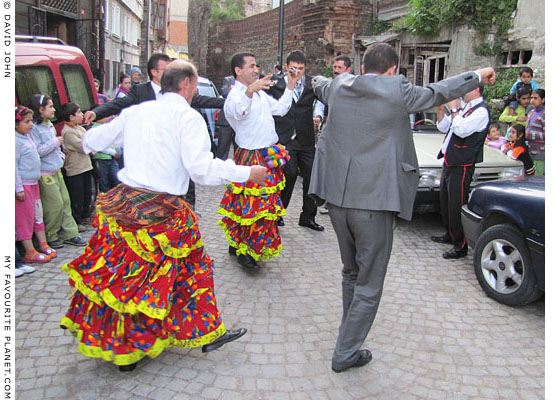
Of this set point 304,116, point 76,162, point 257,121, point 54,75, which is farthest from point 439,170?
point 54,75

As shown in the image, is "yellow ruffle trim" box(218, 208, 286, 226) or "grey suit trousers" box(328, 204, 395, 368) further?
"yellow ruffle trim" box(218, 208, 286, 226)

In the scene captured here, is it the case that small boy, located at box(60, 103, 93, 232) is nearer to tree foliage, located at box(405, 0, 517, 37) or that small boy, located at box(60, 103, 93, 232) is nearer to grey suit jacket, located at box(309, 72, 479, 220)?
grey suit jacket, located at box(309, 72, 479, 220)

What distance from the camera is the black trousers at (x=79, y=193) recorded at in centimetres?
618

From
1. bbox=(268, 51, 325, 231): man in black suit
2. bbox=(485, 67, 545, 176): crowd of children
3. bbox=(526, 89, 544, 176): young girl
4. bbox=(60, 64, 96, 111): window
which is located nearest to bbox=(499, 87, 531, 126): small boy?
bbox=(485, 67, 545, 176): crowd of children

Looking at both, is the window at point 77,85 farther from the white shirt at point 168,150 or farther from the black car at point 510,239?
the black car at point 510,239

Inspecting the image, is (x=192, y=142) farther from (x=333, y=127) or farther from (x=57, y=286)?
(x=57, y=286)

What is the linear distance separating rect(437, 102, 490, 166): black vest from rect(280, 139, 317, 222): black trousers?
1790mm

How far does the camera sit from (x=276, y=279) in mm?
5039

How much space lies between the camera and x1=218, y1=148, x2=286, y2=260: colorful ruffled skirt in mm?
4922

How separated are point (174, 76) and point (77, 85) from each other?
4127mm

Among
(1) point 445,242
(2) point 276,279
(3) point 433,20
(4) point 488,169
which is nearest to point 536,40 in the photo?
(3) point 433,20

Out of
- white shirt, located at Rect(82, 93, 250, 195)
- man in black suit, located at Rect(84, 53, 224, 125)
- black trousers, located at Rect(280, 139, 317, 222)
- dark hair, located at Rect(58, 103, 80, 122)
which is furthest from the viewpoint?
black trousers, located at Rect(280, 139, 317, 222)

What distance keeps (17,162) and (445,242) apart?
4906 millimetres

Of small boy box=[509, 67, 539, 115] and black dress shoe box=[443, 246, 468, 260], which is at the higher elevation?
small boy box=[509, 67, 539, 115]
